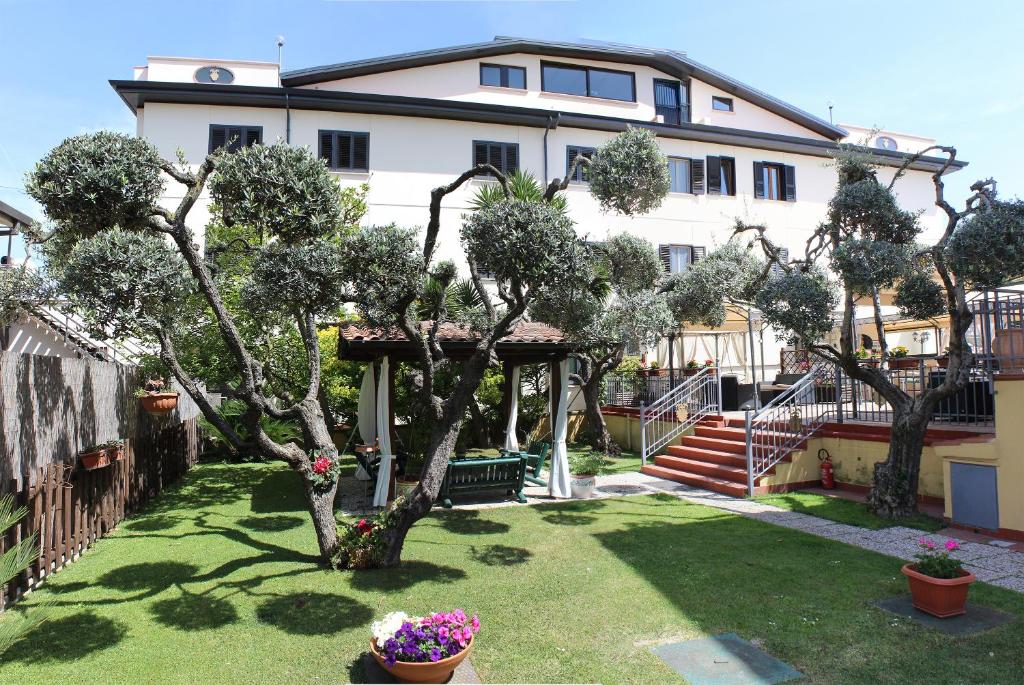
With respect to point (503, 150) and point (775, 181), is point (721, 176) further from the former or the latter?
point (503, 150)

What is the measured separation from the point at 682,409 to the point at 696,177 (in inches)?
393

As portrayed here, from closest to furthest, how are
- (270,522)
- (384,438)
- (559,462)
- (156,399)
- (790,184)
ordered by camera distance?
(270,522)
(156,399)
(384,438)
(559,462)
(790,184)

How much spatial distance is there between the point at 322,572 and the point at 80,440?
149 inches

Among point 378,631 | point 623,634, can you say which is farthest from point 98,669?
point 623,634

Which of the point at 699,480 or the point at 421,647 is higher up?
the point at 421,647

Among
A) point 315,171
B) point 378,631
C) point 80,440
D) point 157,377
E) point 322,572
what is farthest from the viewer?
point 157,377

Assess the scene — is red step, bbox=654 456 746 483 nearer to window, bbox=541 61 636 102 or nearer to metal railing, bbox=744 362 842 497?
metal railing, bbox=744 362 842 497

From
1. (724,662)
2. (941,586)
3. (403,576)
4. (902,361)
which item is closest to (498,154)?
(902,361)

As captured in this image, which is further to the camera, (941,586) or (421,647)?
(941,586)

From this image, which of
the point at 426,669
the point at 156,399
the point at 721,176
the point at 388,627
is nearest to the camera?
the point at 426,669

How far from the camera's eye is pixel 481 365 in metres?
6.77

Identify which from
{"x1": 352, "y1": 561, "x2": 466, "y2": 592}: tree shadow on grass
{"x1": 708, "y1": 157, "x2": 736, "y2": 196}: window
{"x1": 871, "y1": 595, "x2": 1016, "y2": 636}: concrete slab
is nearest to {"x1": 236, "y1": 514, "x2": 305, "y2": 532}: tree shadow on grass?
{"x1": 352, "y1": 561, "x2": 466, "y2": 592}: tree shadow on grass

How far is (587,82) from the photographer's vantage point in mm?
22016

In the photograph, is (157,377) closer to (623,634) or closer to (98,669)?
(98,669)
